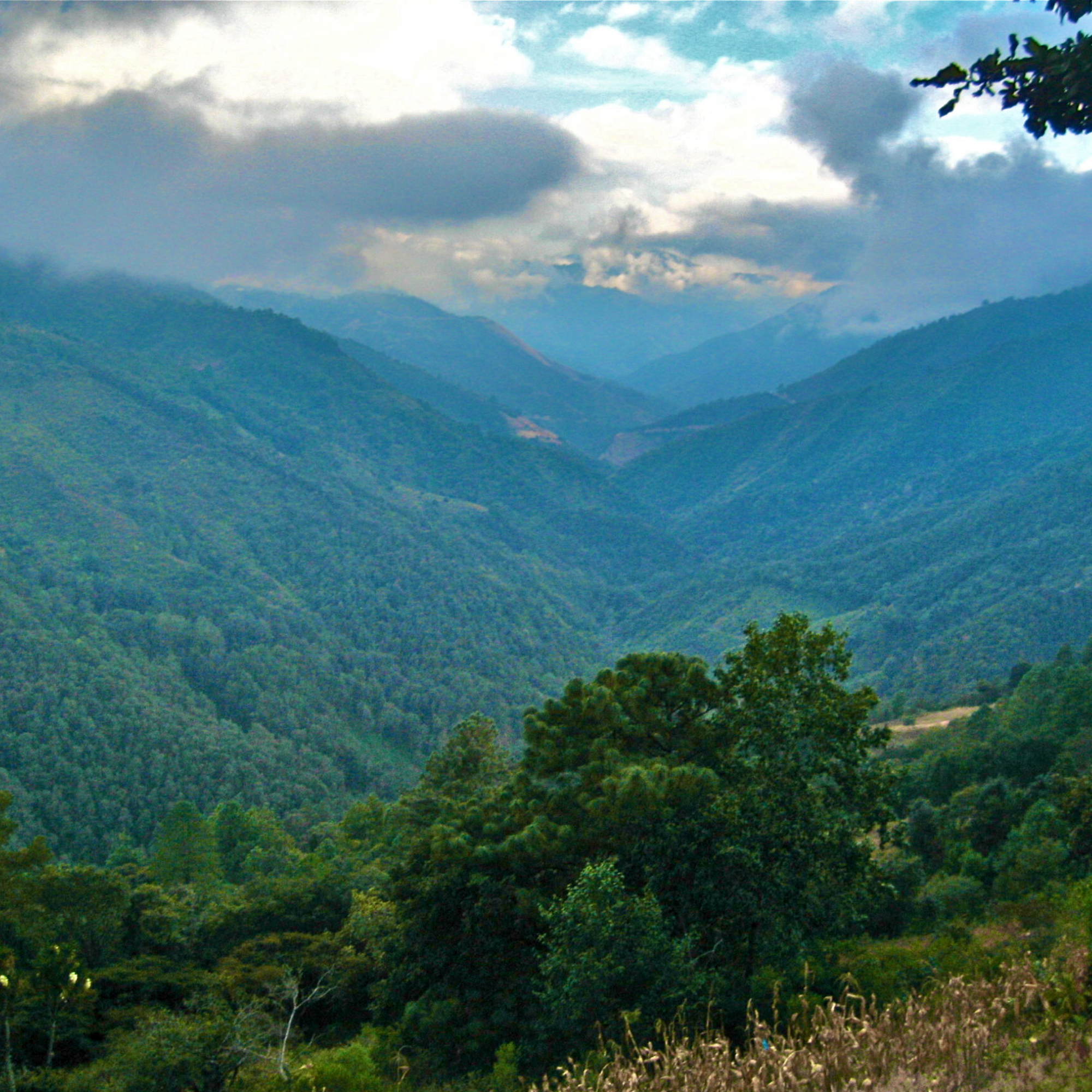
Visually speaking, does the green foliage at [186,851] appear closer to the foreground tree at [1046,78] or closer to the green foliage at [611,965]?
the green foliage at [611,965]

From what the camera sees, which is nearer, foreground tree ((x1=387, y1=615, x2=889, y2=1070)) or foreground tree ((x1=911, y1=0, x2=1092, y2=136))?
foreground tree ((x1=911, y1=0, x2=1092, y2=136))

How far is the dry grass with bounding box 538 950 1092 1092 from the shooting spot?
10.5 meters

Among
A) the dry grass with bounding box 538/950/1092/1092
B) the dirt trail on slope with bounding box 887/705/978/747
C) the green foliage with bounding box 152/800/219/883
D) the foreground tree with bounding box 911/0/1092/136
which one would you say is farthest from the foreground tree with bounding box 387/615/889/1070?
the dirt trail on slope with bounding box 887/705/978/747

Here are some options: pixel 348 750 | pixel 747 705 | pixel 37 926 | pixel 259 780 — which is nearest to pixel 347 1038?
pixel 37 926

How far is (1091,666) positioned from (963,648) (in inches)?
3893

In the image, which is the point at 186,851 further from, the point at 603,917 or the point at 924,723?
the point at 924,723

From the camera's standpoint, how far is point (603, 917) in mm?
17250

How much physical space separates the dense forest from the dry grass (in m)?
3.05

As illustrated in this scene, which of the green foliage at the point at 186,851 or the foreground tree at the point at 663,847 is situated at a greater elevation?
the foreground tree at the point at 663,847

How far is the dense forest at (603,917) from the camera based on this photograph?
17328 millimetres

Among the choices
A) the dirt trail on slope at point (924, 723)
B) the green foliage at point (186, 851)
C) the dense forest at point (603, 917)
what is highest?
the dense forest at point (603, 917)

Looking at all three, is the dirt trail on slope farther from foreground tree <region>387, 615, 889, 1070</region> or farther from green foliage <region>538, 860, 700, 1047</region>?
green foliage <region>538, 860, 700, 1047</region>

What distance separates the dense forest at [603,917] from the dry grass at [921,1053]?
9.99ft

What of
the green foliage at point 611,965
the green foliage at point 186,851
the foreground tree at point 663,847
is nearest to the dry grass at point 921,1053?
the green foliage at point 611,965
